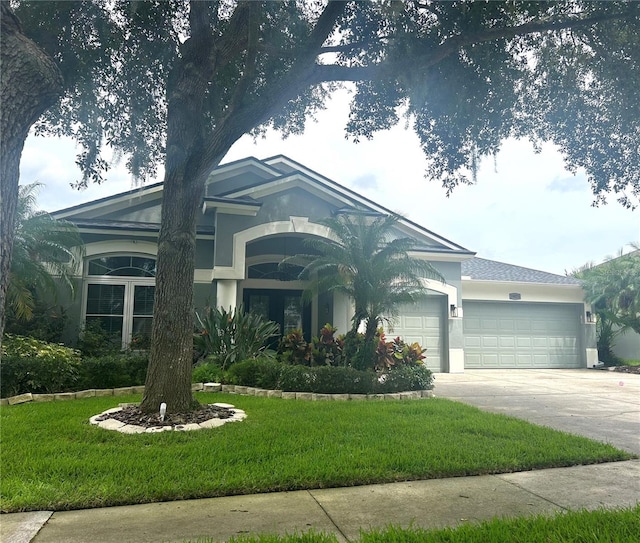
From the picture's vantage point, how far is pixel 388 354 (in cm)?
Answer: 1110

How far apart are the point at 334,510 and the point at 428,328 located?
13.4m

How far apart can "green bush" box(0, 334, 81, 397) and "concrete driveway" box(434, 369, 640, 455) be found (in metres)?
7.75

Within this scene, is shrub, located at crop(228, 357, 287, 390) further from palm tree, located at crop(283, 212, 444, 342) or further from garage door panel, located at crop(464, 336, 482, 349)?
garage door panel, located at crop(464, 336, 482, 349)

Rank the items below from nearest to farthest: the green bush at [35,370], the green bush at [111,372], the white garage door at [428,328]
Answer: the green bush at [35,370] → the green bush at [111,372] → the white garage door at [428,328]

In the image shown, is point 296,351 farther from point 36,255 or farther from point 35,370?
point 36,255

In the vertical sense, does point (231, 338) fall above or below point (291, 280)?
below

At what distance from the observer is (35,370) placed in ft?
29.4

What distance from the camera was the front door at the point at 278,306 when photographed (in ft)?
54.8

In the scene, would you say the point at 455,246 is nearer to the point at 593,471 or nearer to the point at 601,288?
the point at 601,288

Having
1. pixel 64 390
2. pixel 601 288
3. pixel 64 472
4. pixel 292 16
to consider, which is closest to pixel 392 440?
pixel 64 472

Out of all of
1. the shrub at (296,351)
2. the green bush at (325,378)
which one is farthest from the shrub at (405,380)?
the shrub at (296,351)

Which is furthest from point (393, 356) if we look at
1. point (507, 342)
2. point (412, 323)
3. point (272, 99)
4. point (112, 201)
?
point (112, 201)

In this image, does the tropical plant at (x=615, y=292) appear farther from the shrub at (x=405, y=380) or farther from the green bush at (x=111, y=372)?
the green bush at (x=111, y=372)

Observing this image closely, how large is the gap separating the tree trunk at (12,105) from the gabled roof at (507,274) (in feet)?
55.0
